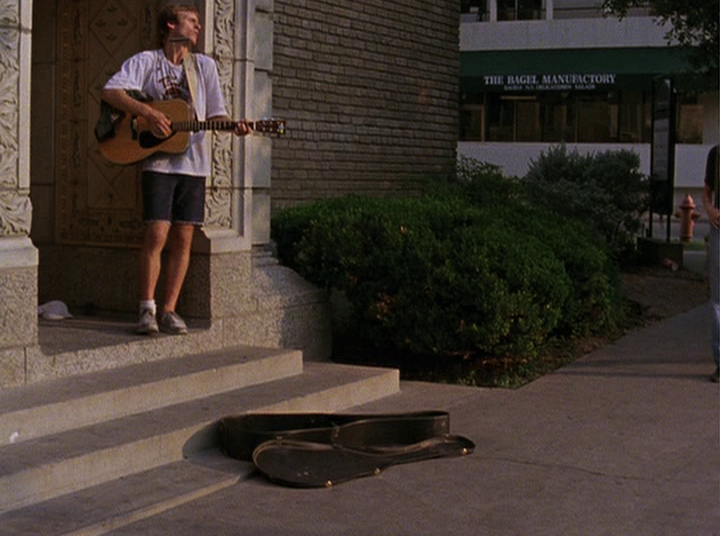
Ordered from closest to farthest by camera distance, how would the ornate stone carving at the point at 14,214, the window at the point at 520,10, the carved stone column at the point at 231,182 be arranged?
the ornate stone carving at the point at 14,214 < the carved stone column at the point at 231,182 < the window at the point at 520,10

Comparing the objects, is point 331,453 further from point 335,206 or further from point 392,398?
point 335,206

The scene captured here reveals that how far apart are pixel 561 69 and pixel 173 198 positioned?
33.1 metres

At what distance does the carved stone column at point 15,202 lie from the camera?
22.3ft

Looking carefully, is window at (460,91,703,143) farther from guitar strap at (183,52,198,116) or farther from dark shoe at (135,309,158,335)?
dark shoe at (135,309,158,335)

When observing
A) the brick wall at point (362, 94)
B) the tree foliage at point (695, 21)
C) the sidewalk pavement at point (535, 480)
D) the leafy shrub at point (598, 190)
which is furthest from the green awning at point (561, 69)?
the sidewalk pavement at point (535, 480)

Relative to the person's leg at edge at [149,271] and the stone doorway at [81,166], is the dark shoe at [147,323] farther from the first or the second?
the stone doorway at [81,166]

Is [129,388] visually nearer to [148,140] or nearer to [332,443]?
[332,443]

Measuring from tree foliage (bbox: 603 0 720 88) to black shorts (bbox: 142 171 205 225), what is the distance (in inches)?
333

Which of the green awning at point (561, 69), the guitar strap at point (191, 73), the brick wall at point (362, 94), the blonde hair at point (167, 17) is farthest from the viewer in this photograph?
the green awning at point (561, 69)

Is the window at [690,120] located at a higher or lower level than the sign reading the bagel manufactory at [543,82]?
lower

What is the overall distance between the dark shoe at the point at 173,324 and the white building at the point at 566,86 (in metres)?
31.2

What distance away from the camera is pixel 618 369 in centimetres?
994

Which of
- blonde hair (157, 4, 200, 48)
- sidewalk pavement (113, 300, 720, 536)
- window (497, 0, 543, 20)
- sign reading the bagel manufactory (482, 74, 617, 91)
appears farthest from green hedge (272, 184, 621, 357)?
window (497, 0, 543, 20)

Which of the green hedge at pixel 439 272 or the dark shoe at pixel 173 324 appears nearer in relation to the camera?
the dark shoe at pixel 173 324
